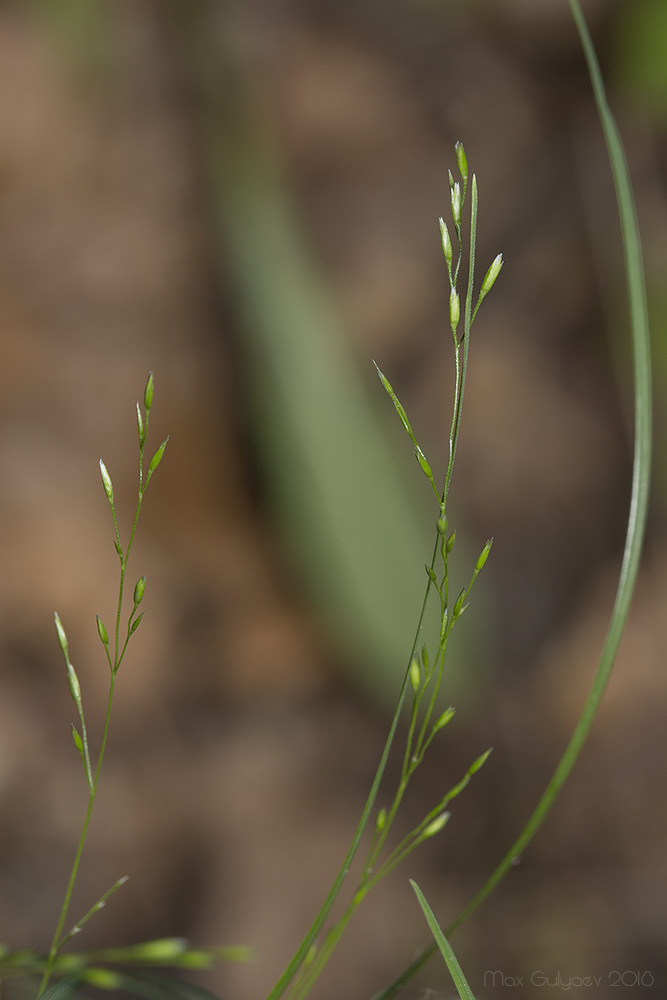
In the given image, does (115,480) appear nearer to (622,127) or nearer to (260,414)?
(260,414)

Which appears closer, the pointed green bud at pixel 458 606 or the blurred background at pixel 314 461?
the pointed green bud at pixel 458 606

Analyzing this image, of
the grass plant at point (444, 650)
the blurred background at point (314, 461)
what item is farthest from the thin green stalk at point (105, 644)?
the blurred background at point (314, 461)

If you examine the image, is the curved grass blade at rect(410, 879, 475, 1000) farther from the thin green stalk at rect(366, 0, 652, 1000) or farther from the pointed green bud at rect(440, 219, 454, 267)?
the pointed green bud at rect(440, 219, 454, 267)

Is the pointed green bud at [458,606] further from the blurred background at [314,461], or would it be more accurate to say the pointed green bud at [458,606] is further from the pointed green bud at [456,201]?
the blurred background at [314,461]

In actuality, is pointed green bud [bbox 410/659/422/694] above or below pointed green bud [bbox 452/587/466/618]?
below

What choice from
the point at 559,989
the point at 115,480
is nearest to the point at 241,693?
the point at 115,480

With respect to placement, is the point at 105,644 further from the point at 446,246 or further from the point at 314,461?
the point at 314,461

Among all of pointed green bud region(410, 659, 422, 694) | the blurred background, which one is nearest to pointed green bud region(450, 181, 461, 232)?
pointed green bud region(410, 659, 422, 694)

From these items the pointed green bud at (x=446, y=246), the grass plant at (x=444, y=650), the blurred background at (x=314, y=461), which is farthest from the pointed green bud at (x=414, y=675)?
the blurred background at (x=314, y=461)

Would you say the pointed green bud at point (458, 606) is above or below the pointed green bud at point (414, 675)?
above
